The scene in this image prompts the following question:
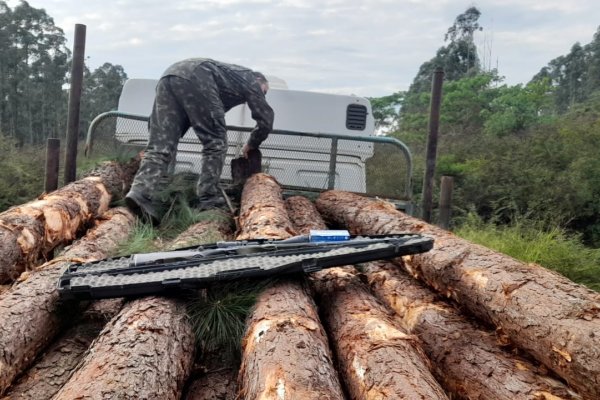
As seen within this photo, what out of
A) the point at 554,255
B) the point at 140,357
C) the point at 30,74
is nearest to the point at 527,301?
the point at 140,357

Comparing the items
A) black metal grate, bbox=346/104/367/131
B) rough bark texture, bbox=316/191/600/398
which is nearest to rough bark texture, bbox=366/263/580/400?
rough bark texture, bbox=316/191/600/398

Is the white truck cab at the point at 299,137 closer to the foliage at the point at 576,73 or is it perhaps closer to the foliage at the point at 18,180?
the foliage at the point at 18,180

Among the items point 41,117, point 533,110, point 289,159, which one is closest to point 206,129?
point 289,159

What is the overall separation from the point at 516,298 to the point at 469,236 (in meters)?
3.52

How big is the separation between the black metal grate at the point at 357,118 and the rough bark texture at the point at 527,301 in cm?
338

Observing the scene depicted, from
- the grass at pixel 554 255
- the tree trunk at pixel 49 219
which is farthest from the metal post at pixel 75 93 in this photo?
the grass at pixel 554 255

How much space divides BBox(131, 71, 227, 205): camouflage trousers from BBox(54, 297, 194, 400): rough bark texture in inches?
103

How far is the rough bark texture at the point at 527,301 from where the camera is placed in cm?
220

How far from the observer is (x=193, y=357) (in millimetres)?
2553

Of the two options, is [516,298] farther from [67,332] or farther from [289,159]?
[289,159]

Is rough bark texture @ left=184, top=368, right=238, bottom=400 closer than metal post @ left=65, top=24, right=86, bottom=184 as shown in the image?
Yes

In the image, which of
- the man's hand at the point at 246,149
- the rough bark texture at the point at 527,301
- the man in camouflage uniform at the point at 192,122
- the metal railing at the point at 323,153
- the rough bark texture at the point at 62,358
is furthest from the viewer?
the metal railing at the point at 323,153

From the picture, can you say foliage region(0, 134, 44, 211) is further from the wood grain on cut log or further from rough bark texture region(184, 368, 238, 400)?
rough bark texture region(184, 368, 238, 400)

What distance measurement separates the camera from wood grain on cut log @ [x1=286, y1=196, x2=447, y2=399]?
205 centimetres
